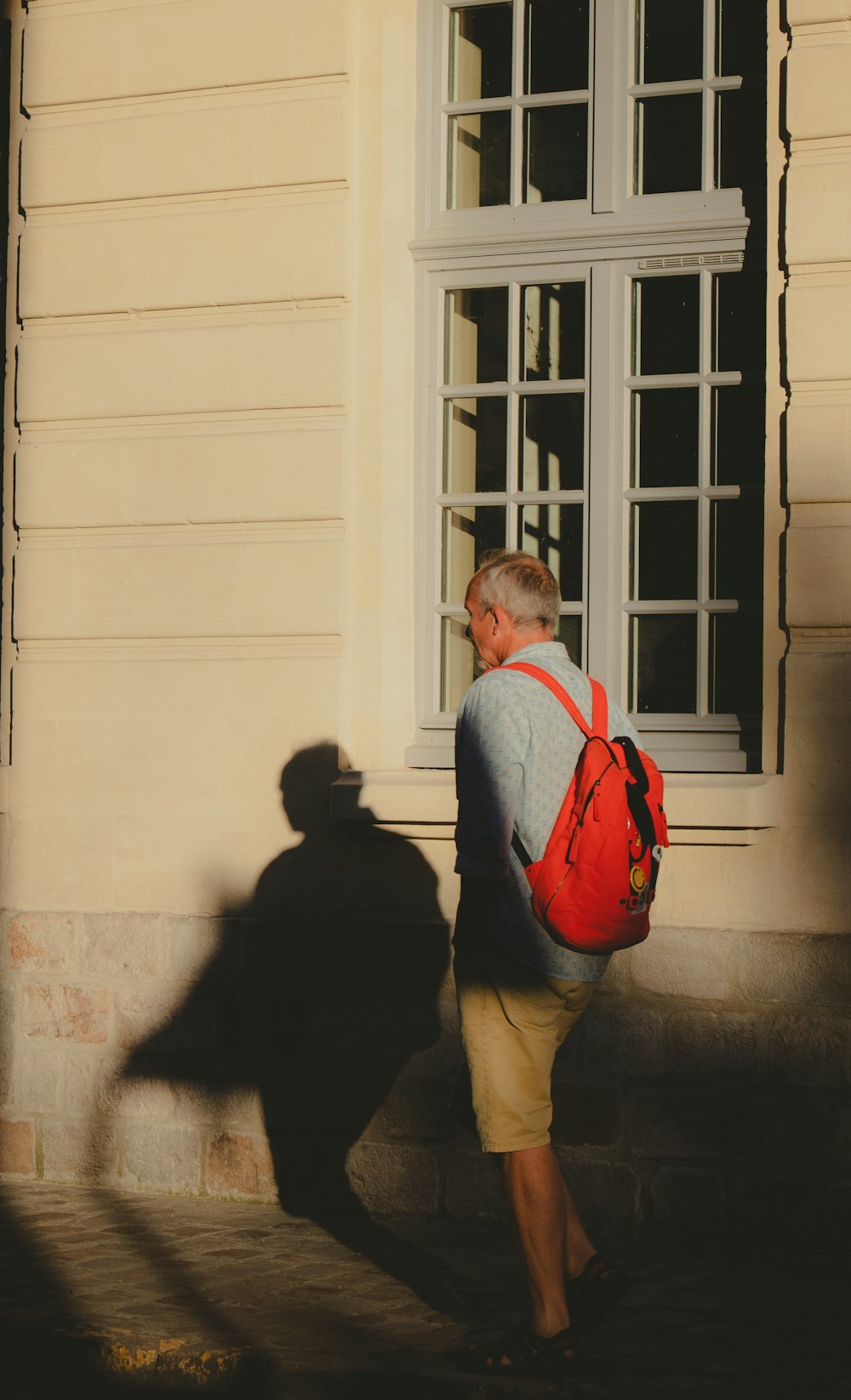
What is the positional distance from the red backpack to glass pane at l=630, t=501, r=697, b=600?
6.39 ft

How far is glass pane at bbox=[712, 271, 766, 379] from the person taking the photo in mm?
5766

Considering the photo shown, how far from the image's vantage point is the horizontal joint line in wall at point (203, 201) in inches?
233

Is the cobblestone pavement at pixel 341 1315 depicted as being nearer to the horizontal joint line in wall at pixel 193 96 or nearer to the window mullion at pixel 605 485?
the window mullion at pixel 605 485

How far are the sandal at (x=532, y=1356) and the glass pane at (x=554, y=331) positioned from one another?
128 inches

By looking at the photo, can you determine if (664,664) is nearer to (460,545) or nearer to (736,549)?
(736,549)

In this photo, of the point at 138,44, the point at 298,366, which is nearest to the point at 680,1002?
the point at 298,366

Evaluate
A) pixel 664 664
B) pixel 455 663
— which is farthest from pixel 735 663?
pixel 455 663

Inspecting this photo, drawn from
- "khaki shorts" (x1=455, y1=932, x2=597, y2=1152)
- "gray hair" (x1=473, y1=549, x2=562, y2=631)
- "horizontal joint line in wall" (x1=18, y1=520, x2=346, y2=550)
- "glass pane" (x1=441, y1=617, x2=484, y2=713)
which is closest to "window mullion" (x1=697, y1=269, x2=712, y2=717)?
"glass pane" (x1=441, y1=617, x2=484, y2=713)

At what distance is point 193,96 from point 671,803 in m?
2.97

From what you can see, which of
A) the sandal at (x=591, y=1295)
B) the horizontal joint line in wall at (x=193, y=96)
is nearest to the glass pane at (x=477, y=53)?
the horizontal joint line in wall at (x=193, y=96)

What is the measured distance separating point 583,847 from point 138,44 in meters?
3.75

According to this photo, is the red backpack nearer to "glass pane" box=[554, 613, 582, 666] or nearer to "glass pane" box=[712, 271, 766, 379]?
"glass pane" box=[554, 613, 582, 666]

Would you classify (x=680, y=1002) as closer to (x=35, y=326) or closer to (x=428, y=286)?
(x=428, y=286)

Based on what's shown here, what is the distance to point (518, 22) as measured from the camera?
6.05 m
